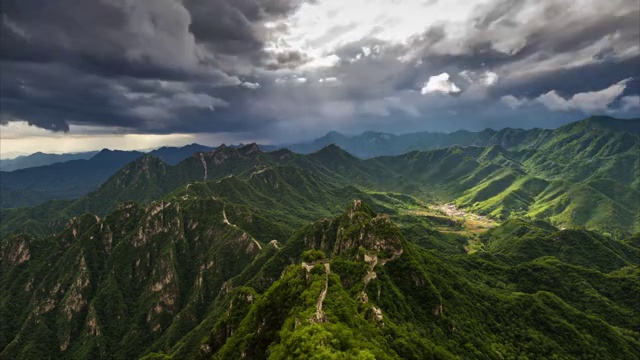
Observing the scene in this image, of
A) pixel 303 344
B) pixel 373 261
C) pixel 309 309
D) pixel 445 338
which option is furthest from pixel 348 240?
pixel 303 344

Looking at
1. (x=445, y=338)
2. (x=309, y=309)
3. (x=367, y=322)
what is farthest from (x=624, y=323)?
(x=309, y=309)

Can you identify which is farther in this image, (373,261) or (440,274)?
(440,274)

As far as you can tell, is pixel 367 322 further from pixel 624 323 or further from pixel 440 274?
pixel 624 323

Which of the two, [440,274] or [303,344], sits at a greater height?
[303,344]

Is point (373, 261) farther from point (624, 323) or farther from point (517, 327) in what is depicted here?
point (624, 323)

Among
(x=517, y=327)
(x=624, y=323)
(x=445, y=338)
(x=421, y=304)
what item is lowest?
(x=624, y=323)

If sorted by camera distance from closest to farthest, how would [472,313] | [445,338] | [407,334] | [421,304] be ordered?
1. [407,334]
2. [445,338]
3. [421,304]
4. [472,313]

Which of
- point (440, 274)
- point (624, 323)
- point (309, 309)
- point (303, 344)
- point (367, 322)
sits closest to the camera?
point (303, 344)

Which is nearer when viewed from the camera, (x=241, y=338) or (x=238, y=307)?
(x=241, y=338)

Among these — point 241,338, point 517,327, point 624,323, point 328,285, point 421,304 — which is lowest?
point 624,323
